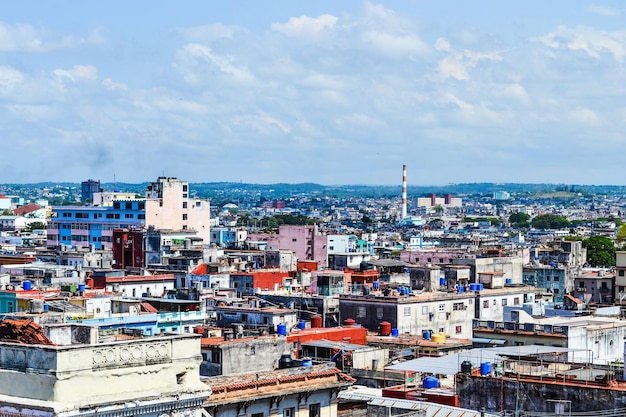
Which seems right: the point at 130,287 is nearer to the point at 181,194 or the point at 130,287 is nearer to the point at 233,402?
the point at 233,402

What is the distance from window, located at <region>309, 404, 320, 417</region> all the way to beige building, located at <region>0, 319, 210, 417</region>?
10.2 meters

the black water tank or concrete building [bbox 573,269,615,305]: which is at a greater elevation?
the black water tank

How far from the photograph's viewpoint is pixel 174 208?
165m

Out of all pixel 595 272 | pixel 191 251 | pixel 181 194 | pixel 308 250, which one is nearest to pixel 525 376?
pixel 191 251

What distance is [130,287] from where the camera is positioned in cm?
9025

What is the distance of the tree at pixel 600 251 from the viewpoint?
16325 centimetres

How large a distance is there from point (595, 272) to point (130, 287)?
47.9 m

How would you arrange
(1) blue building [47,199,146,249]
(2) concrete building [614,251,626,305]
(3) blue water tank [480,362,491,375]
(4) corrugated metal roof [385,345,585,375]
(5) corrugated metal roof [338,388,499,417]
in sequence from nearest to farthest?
(5) corrugated metal roof [338,388,499,417]
(3) blue water tank [480,362,491,375]
(4) corrugated metal roof [385,345,585,375]
(2) concrete building [614,251,626,305]
(1) blue building [47,199,146,249]

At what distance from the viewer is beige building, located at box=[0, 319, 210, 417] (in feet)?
91.7

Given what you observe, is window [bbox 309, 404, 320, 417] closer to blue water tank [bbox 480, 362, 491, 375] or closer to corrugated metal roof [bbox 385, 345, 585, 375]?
corrugated metal roof [bbox 385, 345, 585, 375]

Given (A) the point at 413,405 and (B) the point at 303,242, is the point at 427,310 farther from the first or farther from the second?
(B) the point at 303,242

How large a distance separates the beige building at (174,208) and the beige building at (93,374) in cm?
13131

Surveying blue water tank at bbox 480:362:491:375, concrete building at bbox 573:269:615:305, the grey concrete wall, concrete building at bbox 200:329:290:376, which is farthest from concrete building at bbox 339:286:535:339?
the grey concrete wall

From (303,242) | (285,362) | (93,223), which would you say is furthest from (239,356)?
(93,223)
